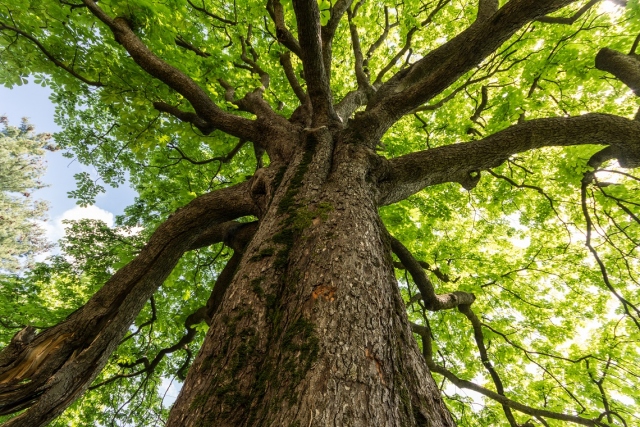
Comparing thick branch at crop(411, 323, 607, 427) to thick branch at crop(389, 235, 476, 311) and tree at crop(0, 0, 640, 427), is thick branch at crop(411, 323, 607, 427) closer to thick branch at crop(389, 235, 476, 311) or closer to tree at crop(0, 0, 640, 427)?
tree at crop(0, 0, 640, 427)

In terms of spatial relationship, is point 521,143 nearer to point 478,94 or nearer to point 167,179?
point 478,94

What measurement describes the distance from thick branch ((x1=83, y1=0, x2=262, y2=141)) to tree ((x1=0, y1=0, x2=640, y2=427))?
1.2 inches

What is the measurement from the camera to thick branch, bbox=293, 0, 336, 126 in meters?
2.45

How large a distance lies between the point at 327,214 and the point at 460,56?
2.27 metres

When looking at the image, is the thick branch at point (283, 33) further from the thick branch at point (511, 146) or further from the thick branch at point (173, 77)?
the thick branch at point (511, 146)

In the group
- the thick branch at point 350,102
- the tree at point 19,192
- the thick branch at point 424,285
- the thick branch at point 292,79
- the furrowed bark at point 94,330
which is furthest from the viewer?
the tree at point 19,192

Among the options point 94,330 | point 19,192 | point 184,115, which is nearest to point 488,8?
point 184,115

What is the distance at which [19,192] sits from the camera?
35.4m

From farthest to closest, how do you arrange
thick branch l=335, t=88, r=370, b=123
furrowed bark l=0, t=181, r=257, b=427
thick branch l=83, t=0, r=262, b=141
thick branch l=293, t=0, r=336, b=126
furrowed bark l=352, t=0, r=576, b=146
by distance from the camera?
thick branch l=335, t=88, r=370, b=123
thick branch l=83, t=0, r=262, b=141
furrowed bark l=352, t=0, r=576, b=146
thick branch l=293, t=0, r=336, b=126
furrowed bark l=0, t=181, r=257, b=427

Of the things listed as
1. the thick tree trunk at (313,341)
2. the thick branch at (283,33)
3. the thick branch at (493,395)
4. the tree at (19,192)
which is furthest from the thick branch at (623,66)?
the tree at (19,192)

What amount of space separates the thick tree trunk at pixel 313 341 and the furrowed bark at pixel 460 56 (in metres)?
1.78

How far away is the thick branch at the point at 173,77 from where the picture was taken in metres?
3.75

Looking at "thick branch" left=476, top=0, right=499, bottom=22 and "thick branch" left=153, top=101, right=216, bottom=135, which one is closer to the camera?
"thick branch" left=476, top=0, right=499, bottom=22

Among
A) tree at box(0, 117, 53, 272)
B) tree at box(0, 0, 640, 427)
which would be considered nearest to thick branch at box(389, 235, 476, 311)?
tree at box(0, 0, 640, 427)
